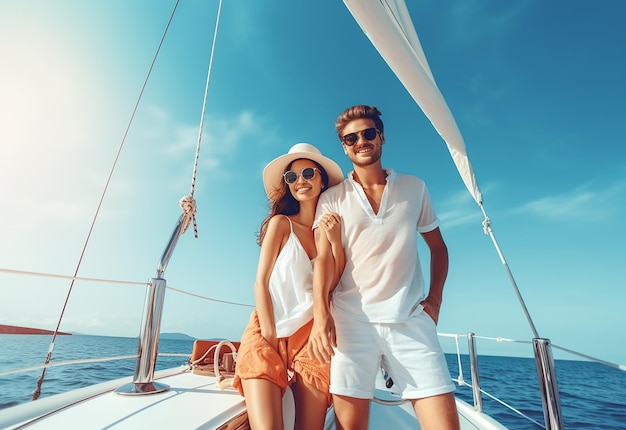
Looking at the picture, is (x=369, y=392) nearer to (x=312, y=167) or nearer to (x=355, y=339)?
(x=355, y=339)

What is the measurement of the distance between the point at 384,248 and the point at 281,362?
2.30 ft

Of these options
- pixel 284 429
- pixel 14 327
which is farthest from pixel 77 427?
pixel 284 429

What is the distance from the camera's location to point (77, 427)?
1.11 m

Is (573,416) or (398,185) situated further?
(573,416)

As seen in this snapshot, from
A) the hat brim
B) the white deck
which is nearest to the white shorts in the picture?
the white deck

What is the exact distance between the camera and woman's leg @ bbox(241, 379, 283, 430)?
1.22 meters

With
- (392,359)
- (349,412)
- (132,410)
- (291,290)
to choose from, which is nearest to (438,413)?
(392,359)

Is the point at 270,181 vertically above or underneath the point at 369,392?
above

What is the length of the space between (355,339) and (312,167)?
38.0 inches

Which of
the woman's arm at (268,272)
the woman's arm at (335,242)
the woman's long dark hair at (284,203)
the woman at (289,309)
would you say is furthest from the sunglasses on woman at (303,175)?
the woman's arm at (335,242)

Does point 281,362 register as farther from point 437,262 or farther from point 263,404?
point 437,262

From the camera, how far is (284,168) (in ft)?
6.49

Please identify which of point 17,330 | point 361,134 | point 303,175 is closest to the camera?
point 17,330

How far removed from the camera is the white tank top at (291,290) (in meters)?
1.49
